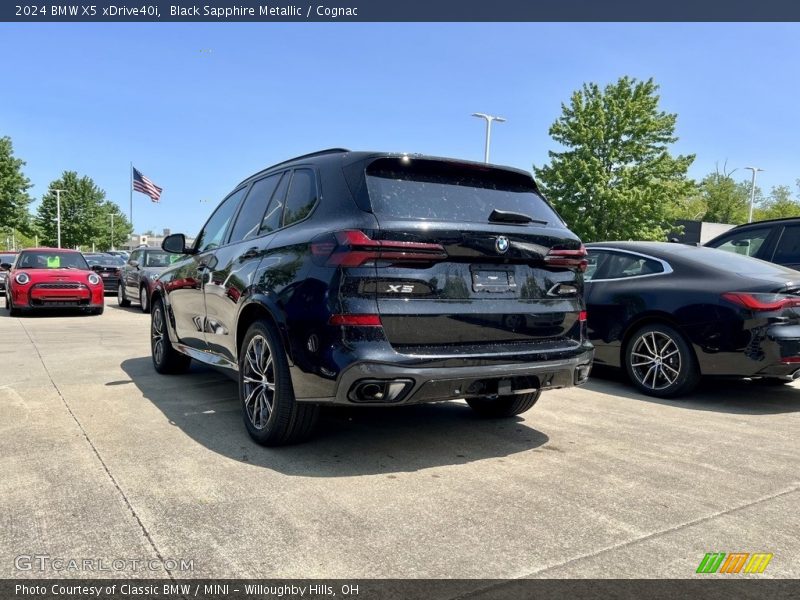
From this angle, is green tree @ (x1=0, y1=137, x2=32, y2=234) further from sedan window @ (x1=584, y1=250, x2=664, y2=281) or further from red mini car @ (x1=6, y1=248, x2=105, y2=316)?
sedan window @ (x1=584, y1=250, x2=664, y2=281)

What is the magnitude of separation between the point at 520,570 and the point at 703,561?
2.51 ft

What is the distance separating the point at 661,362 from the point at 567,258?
7.65 ft

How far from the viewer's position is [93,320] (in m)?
12.8

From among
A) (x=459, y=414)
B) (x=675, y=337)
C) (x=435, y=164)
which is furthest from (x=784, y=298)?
(x=435, y=164)

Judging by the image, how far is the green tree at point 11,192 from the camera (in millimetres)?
42562

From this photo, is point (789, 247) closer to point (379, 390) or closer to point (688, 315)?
point (688, 315)

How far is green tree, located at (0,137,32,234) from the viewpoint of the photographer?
42562 millimetres

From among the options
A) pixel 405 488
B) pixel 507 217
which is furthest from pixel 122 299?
pixel 405 488

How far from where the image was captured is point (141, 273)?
15.2 m

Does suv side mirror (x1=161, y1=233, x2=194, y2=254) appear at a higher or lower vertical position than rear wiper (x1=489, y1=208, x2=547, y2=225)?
lower

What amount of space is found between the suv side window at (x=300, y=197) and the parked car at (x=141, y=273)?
11362mm

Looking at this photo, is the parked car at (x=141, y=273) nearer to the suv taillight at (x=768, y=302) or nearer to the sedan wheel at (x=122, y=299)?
the sedan wheel at (x=122, y=299)

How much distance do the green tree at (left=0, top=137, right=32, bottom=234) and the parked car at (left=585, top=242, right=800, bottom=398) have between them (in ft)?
153

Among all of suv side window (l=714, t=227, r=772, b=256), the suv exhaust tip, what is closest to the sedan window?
suv side window (l=714, t=227, r=772, b=256)
